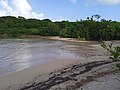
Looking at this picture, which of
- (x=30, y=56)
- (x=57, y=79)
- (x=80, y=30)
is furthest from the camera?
(x=80, y=30)

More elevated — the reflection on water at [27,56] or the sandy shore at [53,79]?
the sandy shore at [53,79]

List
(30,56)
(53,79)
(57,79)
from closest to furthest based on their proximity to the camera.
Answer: (57,79) → (53,79) → (30,56)

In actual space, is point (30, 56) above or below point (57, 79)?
below

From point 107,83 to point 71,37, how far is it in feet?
247

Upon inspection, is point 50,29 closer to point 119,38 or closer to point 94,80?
point 119,38

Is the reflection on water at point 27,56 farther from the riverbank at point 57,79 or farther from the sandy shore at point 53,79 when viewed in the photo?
the riverbank at point 57,79

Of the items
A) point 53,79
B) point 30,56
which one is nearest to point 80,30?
point 30,56

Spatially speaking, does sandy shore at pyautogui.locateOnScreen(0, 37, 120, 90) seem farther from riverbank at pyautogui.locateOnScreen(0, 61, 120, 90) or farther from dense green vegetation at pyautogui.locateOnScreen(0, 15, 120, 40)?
dense green vegetation at pyautogui.locateOnScreen(0, 15, 120, 40)

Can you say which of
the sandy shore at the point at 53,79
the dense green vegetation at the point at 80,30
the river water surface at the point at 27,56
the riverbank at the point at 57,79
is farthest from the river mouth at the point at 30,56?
the dense green vegetation at the point at 80,30

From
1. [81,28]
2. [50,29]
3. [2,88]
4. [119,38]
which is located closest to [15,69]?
[2,88]

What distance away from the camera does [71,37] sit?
8781cm

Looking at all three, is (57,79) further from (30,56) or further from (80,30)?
(80,30)

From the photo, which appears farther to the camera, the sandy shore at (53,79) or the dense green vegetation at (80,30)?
the dense green vegetation at (80,30)

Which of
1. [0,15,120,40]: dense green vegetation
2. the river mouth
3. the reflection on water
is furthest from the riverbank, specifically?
[0,15,120,40]: dense green vegetation
